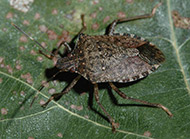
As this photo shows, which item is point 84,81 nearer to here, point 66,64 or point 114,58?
point 66,64

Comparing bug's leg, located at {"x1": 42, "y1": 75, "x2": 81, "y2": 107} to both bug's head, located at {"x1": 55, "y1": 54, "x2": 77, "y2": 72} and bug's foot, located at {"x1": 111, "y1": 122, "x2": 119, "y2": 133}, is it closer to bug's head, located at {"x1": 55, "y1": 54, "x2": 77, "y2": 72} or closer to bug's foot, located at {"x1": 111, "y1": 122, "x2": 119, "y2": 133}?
bug's head, located at {"x1": 55, "y1": 54, "x2": 77, "y2": 72}

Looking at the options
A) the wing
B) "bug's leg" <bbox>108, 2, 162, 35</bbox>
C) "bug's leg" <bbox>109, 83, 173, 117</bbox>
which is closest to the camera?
"bug's leg" <bbox>109, 83, 173, 117</bbox>

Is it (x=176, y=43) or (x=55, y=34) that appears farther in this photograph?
(x=55, y=34)

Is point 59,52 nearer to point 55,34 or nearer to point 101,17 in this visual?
point 55,34

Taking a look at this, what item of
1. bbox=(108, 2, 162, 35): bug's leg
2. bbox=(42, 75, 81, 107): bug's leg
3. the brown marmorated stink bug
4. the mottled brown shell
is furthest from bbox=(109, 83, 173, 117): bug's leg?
bbox=(108, 2, 162, 35): bug's leg

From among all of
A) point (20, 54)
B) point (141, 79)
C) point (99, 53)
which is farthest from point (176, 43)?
point (20, 54)

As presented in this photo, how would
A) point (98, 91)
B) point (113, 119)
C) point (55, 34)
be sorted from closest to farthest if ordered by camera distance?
point (113, 119) < point (98, 91) < point (55, 34)

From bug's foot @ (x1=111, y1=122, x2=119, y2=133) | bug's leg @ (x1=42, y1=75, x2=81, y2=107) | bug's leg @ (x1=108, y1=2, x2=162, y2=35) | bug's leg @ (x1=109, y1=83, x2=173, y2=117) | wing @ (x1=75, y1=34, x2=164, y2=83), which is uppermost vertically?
bug's leg @ (x1=108, y1=2, x2=162, y2=35)
